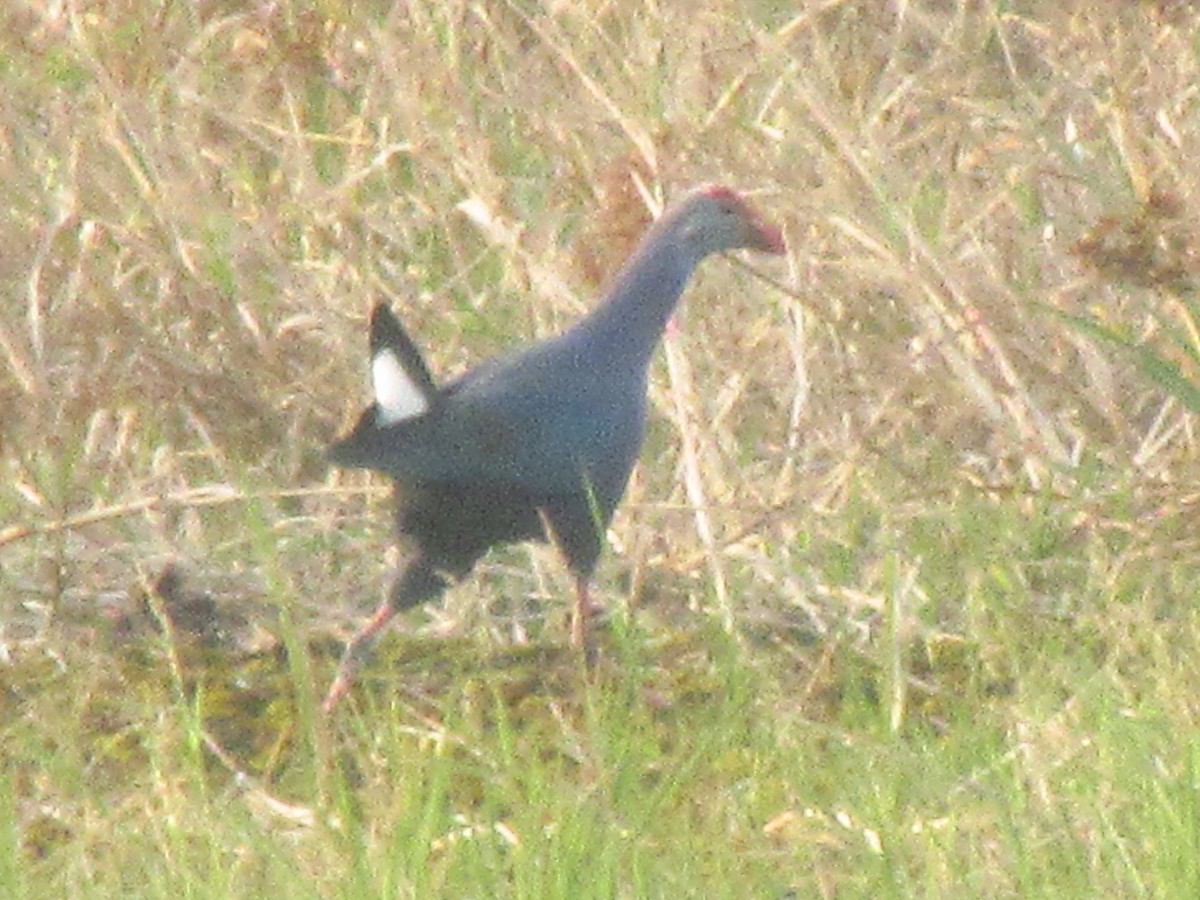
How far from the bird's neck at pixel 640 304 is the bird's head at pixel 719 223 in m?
0.04

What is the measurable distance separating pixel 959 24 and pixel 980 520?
1.09m

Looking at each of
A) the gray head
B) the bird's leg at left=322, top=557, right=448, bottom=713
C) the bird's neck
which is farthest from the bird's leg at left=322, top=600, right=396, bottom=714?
the gray head

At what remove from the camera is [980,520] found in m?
4.36

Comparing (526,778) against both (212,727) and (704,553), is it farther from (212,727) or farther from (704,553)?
(704,553)

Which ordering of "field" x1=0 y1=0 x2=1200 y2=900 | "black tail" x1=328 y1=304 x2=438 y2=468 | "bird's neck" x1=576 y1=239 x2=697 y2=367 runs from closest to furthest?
"field" x1=0 y1=0 x2=1200 y2=900
"black tail" x1=328 y1=304 x2=438 y2=468
"bird's neck" x1=576 y1=239 x2=697 y2=367

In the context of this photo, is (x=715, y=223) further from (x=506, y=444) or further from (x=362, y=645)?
(x=362, y=645)

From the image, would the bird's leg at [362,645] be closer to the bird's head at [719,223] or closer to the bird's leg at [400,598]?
the bird's leg at [400,598]

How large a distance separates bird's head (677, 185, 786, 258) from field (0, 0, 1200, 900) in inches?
2.8

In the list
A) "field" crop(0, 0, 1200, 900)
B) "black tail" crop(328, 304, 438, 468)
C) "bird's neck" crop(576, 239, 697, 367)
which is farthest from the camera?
"bird's neck" crop(576, 239, 697, 367)

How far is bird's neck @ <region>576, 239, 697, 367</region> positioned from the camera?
441cm

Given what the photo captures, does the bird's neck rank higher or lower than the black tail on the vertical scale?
lower

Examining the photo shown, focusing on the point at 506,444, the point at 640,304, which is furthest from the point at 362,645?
the point at 640,304

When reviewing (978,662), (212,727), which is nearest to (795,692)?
(978,662)

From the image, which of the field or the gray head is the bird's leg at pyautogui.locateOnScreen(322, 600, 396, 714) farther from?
the gray head
